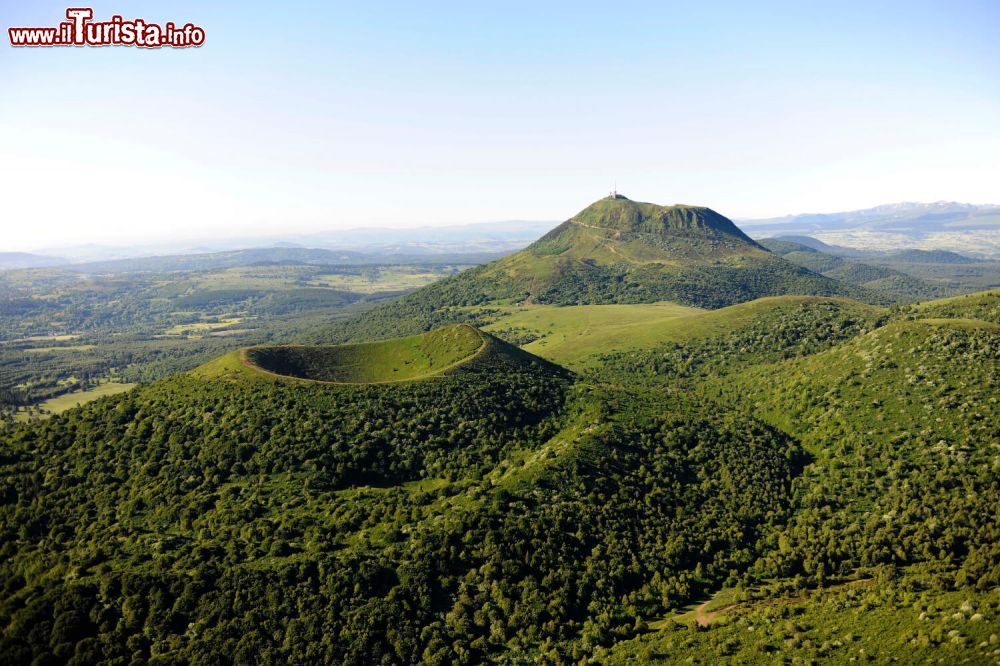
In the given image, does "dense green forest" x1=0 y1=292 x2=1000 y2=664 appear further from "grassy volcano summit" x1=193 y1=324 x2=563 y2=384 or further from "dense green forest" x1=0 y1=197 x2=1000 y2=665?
"grassy volcano summit" x1=193 y1=324 x2=563 y2=384

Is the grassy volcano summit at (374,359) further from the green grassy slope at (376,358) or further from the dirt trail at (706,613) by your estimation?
the dirt trail at (706,613)

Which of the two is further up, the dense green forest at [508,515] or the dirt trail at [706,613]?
the dense green forest at [508,515]

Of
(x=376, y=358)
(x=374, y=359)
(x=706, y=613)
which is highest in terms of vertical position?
(x=376, y=358)

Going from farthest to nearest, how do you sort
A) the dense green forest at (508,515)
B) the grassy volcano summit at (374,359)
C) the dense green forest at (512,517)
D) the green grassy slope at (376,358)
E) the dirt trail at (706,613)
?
the green grassy slope at (376,358)
the grassy volcano summit at (374,359)
the dirt trail at (706,613)
the dense green forest at (512,517)
the dense green forest at (508,515)

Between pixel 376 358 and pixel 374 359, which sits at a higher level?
pixel 376 358

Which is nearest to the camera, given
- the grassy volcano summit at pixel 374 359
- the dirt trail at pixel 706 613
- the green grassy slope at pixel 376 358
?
the dirt trail at pixel 706 613

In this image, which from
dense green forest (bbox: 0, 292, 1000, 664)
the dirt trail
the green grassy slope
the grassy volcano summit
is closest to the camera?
dense green forest (bbox: 0, 292, 1000, 664)

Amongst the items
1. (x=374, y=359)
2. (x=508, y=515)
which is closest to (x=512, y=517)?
(x=508, y=515)

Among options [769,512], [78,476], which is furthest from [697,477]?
[78,476]

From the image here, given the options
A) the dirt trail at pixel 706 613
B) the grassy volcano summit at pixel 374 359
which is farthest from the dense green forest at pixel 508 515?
the grassy volcano summit at pixel 374 359

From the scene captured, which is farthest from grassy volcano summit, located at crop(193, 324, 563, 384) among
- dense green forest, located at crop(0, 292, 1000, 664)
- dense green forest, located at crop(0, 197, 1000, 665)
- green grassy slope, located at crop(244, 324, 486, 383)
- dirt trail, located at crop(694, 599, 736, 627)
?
dirt trail, located at crop(694, 599, 736, 627)

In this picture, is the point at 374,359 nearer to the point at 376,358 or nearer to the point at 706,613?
the point at 376,358
